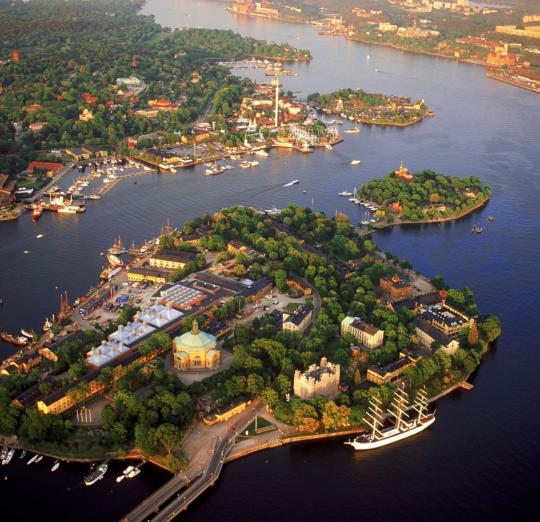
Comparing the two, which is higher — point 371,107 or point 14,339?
point 14,339

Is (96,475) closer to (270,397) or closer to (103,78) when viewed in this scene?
(270,397)

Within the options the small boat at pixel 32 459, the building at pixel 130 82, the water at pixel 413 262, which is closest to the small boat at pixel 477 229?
the water at pixel 413 262

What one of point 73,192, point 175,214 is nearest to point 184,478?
point 175,214

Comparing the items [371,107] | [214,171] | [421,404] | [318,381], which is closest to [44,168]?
[214,171]

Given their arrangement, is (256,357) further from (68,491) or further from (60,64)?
(60,64)

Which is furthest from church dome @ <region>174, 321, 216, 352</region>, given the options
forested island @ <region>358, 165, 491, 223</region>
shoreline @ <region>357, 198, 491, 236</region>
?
forested island @ <region>358, 165, 491, 223</region>

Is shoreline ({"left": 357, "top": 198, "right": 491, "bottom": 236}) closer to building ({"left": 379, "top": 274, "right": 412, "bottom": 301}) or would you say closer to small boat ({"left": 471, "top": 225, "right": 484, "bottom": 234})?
small boat ({"left": 471, "top": 225, "right": 484, "bottom": 234})

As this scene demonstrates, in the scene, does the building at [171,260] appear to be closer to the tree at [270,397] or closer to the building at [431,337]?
the building at [431,337]
